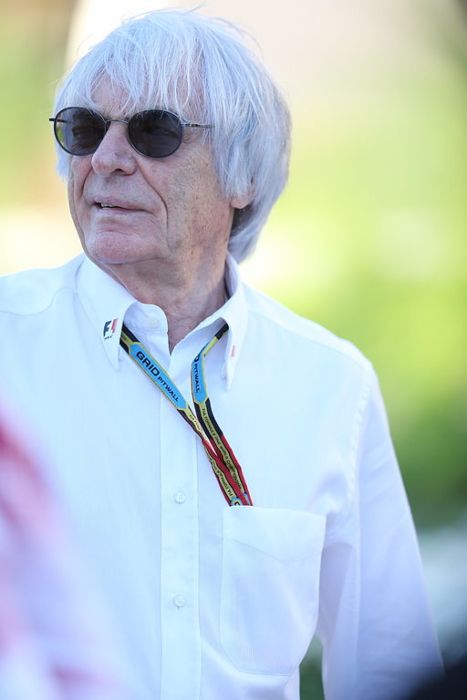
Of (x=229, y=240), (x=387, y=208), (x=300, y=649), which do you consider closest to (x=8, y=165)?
(x=387, y=208)

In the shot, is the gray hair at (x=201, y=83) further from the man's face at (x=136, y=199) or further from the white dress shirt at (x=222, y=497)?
the white dress shirt at (x=222, y=497)

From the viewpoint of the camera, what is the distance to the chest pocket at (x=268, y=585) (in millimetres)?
2156

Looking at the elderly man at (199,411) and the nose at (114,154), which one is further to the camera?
the nose at (114,154)

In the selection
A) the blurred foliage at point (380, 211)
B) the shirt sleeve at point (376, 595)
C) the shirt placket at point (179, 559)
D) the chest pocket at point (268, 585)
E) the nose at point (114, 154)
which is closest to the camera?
the shirt placket at point (179, 559)

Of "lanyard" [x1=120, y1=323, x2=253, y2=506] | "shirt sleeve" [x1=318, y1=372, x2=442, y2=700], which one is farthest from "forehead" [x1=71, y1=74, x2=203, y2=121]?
"shirt sleeve" [x1=318, y1=372, x2=442, y2=700]

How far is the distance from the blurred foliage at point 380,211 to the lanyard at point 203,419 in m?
3.98

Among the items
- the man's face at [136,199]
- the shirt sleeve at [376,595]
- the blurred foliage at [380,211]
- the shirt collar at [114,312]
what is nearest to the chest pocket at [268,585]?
the shirt sleeve at [376,595]

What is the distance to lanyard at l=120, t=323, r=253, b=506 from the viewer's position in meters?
2.17

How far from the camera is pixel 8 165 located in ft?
20.2

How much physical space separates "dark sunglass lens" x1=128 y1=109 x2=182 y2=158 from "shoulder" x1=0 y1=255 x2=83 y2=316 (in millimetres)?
381

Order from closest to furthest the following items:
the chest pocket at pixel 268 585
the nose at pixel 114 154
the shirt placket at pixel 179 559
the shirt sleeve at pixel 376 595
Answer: the shirt placket at pixel 179 559 < the chest pocket at pixel 268 585 < the nose at pixel 114 154 < the shirt sleeve at pixel 376 595

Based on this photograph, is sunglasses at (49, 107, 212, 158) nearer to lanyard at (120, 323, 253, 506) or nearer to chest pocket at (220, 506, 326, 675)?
lanyard at (120, 323, 253, 506)

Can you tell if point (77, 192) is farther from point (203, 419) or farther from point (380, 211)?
point (380, 211)

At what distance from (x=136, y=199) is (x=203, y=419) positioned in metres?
0.55
